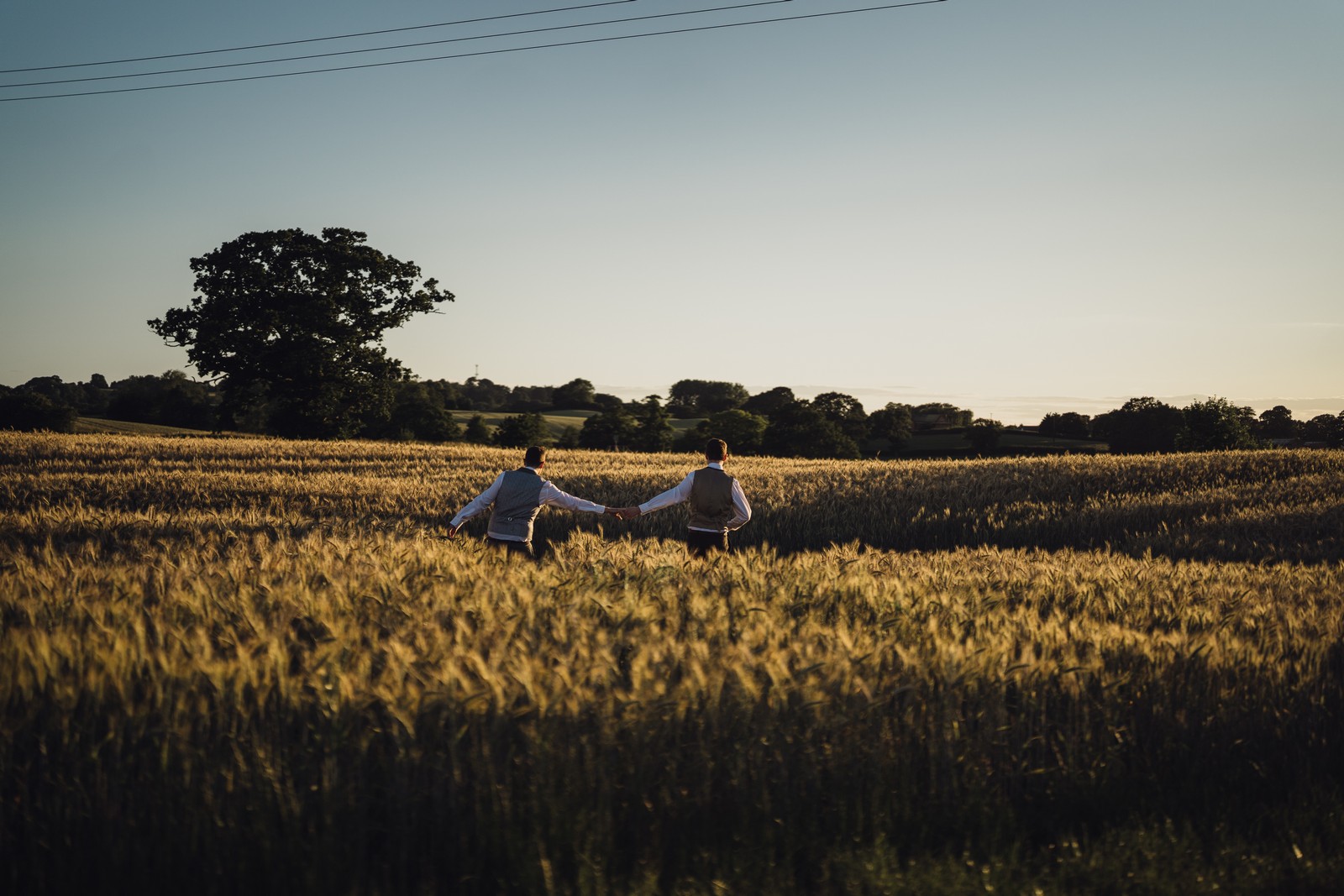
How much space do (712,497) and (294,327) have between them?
131 ft

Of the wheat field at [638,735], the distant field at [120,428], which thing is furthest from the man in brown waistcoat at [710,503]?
the distant field at [120,428]

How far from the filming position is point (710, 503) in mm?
9398

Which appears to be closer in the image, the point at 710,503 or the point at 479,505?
the point at 479,505

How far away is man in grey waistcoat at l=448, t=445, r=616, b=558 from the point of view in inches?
349

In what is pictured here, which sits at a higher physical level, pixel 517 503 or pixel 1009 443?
pixel 1009 443

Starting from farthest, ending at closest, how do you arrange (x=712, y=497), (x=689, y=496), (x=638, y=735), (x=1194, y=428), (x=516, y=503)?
1. (x=1194, y=428)
2. (x=689, y=496)
3. (x=712, y=497)
4. (x=516, y=503)
5. (x=638, y=735)

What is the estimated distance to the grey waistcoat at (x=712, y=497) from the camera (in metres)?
9.33

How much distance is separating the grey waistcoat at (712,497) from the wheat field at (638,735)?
273cm

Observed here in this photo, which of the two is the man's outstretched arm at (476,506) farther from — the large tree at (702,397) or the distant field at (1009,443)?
the large tree at (702,397)

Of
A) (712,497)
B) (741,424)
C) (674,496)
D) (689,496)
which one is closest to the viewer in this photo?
(712,497)

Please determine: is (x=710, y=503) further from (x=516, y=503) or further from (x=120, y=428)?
(x=120, y=428)

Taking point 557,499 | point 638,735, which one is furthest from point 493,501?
point 638,735

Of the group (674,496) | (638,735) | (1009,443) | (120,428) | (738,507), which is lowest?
(638,735)

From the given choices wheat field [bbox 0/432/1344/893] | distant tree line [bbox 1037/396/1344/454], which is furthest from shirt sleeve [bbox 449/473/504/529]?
distant tree line [bbox 1037/396/1344/454]
